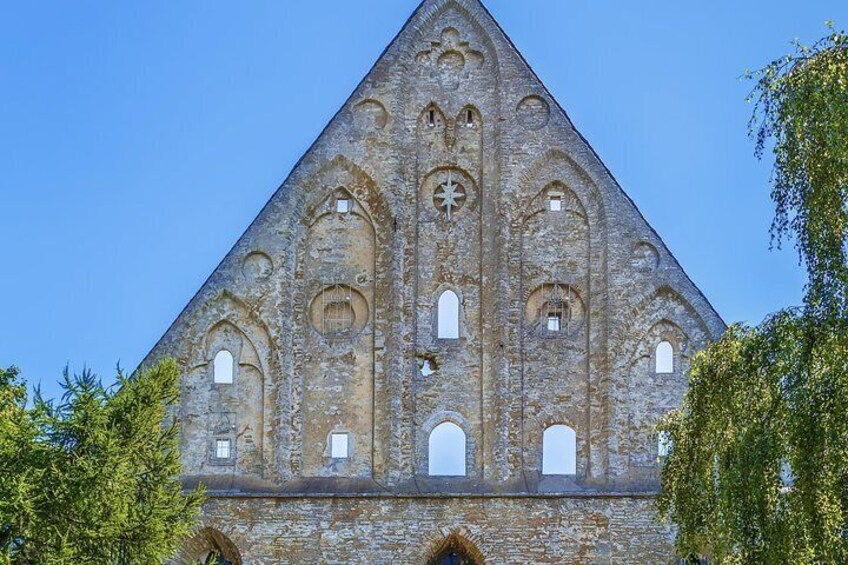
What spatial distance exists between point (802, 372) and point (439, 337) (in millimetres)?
9969

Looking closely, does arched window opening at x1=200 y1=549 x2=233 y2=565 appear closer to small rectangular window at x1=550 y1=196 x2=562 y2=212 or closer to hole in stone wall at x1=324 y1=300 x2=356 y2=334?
hole in stone wall at x1=324 y1=300 x2=356 y2=334

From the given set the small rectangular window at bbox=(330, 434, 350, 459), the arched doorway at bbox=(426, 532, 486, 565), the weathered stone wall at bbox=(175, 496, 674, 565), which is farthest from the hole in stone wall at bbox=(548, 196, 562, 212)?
the arched doorway at bbox=(426, 532, 486, 565)

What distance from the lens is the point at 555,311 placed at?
21.9 m

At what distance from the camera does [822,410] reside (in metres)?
12.0

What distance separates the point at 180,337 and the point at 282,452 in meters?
2.28

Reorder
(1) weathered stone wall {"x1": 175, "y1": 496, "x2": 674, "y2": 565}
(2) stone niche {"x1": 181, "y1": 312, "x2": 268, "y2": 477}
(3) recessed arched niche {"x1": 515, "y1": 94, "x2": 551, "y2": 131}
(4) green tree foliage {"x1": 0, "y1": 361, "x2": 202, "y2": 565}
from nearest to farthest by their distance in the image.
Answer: (4) green tree foliage {"x1": 0, "y1": 361, "x2": 202, "y2": 565} < (1) weathered stone wall {"x1": 175, "y1": 496, "x2": 674, "y2": 565} < (2) stone niche {"x1": 181, "y1": 312, "x2": 268, "y2": 477} < (3) recessed arched niche {"x1": 515, "y1": 94, "x2": 551, "y2": 131}

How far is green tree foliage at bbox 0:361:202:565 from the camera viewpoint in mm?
18188

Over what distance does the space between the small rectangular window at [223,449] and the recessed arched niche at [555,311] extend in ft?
15.5

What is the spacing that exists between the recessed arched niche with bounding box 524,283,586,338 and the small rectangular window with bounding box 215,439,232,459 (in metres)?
4.73

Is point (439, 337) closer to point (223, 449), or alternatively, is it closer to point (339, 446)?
point (339, 446)

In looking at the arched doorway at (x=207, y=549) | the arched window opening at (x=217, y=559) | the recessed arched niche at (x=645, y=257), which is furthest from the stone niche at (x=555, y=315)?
the arched window opening at (x=217, y=559)

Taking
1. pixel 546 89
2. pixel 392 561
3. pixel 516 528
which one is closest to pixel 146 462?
pixel 392 561

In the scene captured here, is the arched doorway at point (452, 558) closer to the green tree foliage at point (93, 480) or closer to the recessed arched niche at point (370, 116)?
the green tree foliage at point (93, 480)

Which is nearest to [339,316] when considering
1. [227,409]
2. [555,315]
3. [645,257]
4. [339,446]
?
[339,446]
